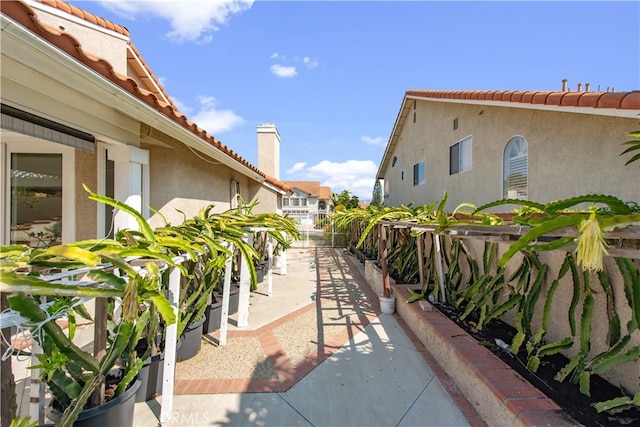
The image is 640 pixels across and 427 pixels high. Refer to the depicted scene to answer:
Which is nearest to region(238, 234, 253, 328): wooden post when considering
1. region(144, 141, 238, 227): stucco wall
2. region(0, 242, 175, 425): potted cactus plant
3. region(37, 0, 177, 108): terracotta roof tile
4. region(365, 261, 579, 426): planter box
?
region(144, 141, 238, 227): stucco wall

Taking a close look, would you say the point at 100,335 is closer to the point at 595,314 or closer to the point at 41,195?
the point at 41,195

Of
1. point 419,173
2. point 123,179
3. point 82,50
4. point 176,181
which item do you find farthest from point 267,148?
point 82,50

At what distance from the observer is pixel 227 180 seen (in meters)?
8.04

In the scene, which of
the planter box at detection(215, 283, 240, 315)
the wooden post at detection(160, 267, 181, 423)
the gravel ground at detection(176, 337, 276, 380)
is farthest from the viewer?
the planter box at detection(215, 283, 240, 315)

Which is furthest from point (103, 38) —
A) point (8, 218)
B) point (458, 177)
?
point (458, 177)

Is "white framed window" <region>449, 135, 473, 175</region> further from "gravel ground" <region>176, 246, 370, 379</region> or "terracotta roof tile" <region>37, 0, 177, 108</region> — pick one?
"terracotta roof tile" <region>37, 0, 177, 108</region>

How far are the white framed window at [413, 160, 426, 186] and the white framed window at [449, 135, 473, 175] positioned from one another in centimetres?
226

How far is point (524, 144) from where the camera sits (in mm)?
6113

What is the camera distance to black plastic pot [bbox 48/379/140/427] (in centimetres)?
187

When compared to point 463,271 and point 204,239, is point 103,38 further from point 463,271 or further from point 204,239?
point 463,271

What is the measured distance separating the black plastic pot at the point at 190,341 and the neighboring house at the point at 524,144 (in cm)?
584

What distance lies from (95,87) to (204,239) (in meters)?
1.59

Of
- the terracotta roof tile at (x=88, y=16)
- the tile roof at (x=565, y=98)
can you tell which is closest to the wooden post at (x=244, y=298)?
the terracotta roof tile at (x=88, y=16)

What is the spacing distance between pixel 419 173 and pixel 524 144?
5846 millimetres
